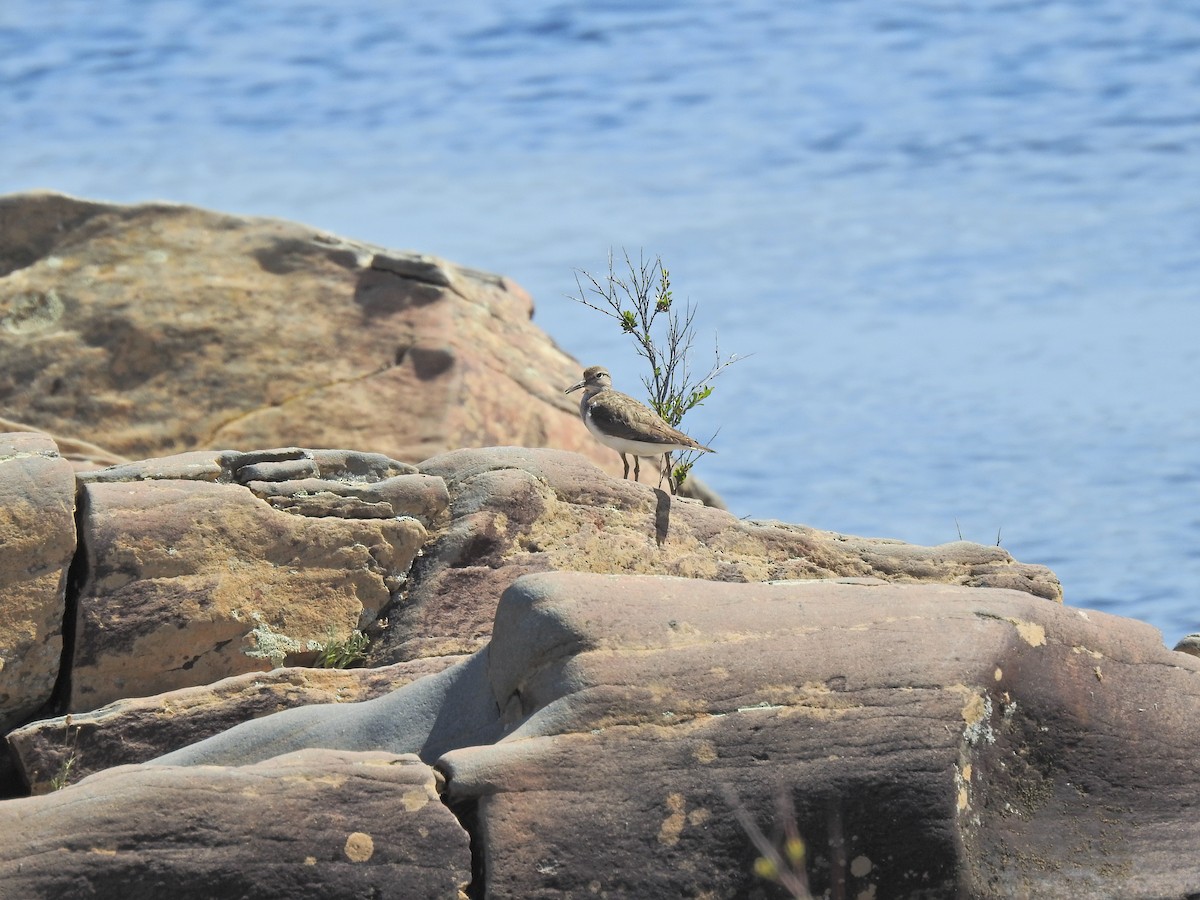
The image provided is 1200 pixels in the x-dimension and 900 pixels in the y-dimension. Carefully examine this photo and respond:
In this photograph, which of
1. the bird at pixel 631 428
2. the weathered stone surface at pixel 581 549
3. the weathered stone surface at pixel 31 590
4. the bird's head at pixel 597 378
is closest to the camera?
the weathered stone surface at pixel 31 590

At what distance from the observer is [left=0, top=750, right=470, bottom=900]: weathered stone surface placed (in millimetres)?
7125

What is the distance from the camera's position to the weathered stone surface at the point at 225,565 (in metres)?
9.04

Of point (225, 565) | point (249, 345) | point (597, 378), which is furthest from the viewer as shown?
point (249, 345)

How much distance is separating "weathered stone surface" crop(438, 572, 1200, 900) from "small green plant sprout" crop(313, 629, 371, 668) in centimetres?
136

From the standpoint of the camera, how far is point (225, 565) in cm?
920

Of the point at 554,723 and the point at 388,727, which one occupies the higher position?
the point at 554,723

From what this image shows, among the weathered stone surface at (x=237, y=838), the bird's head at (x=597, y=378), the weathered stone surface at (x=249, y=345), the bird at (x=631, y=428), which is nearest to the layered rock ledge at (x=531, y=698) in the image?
the weathered stone surface at (x=237, y=838)

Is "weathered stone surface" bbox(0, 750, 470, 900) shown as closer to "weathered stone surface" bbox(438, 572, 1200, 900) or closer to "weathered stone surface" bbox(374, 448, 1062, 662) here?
"weathered stone surface" bbox(438, 572, 1200, 900)

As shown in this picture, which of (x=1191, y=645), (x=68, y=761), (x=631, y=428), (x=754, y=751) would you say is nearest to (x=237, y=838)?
(x=68, y=761)

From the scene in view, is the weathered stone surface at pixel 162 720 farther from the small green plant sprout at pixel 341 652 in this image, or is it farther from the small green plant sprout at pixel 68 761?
the small green plant sprout at pixel 341 652

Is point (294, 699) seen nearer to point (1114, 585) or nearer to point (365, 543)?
point (365, 543)

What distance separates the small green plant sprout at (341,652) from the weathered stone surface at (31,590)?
1250mm

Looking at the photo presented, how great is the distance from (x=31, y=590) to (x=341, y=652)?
1.50 m

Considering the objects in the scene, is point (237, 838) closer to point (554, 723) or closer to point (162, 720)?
point (554, 723)
